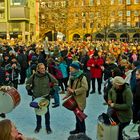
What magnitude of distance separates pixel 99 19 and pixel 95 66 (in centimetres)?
4655

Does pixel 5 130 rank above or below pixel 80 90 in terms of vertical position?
above

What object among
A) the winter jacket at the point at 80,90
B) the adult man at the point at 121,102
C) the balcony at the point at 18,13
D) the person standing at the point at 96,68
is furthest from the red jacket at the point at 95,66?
the balcony at the point at 18,13

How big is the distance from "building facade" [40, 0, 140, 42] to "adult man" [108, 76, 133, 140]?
3508 centimetres

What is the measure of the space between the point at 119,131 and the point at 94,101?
21.1 feet

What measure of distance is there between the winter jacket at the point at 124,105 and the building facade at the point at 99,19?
1382 inches

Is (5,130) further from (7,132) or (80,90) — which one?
(80,90)

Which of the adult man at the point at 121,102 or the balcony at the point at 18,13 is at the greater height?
the balcony at the point at 18,13

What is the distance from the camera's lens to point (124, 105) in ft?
24.0

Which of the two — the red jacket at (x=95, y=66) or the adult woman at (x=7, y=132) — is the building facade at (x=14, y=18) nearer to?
the red jacket at (x=95, y=66)

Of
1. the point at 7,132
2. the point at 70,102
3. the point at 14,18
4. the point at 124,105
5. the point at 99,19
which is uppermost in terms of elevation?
the point at 14,18

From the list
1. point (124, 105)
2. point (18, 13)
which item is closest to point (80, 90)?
point (124, 105)

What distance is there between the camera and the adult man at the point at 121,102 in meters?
7.27

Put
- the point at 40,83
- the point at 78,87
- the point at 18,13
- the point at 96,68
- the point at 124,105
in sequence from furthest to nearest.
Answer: the point at 18,13
the point at 96,68
the point at 40,83
the point at 78,87
the point at 124,105

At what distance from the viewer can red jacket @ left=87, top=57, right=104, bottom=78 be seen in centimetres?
1553
